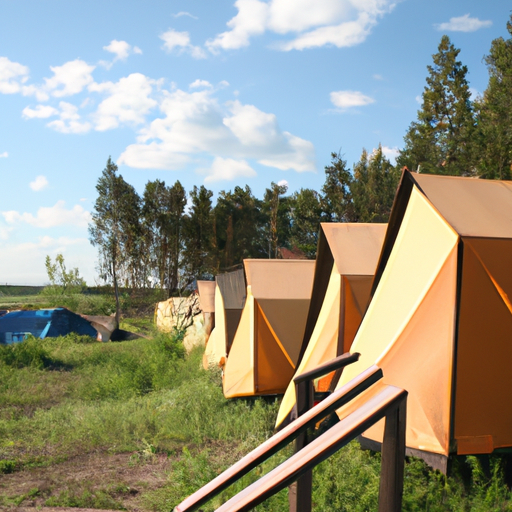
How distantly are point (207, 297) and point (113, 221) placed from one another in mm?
16239

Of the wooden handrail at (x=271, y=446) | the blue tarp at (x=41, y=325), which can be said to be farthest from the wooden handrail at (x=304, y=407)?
the blue tarp at (x=41, y=325)

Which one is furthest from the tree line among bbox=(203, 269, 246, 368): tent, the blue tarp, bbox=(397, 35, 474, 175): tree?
bbox=(203, 269, 246, 368): tent

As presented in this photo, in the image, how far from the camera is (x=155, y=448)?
23.7ft

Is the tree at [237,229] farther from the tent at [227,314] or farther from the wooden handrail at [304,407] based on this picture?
the wooden handrail at [304,407]

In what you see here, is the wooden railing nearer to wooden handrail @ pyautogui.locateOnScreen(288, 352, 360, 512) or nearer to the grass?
wooden handrail @ pyautogui.locateOnScreen(288, 352, 360, 512)

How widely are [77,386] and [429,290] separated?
10.5m

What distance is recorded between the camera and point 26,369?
1404 cm

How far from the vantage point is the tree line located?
28.7m

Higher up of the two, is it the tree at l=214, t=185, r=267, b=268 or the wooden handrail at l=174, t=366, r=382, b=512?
the tree at l=214, t=185, r=267, b=268

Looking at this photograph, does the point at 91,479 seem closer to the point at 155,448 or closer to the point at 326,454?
the point at 155,448

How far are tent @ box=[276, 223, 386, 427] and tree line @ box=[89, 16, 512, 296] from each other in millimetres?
17078

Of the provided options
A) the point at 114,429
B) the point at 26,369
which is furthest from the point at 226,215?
the point at 114,429

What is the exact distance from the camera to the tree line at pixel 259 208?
94.3 ft

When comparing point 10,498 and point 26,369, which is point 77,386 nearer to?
point 26,369
